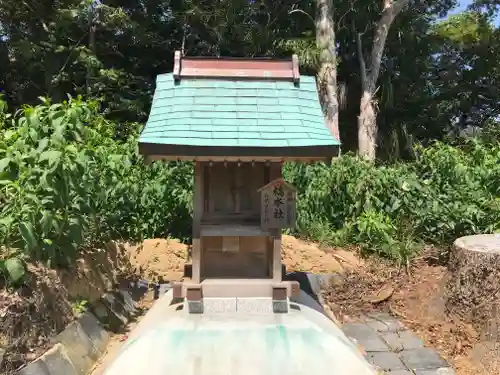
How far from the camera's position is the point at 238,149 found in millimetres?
3053

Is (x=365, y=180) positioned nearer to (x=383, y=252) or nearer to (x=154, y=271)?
(x=383, y=252)

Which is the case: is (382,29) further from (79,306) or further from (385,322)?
(79,306)

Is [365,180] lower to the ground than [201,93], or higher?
lower

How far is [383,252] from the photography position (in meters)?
5.97

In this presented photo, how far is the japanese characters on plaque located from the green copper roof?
43 centimetres

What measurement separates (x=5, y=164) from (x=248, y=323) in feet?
6.60

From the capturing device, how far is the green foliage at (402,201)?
5883 mm

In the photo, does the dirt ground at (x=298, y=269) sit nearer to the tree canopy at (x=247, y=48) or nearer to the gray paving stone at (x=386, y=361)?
the gray paving stone at (x=386, y=361)

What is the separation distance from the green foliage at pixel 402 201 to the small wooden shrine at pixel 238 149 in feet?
9.06

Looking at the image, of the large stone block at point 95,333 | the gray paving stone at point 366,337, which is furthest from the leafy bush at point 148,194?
the gray paving stone at point 366,337

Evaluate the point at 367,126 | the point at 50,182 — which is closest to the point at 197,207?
the point at 50,182

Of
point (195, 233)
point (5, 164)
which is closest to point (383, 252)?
point (195, 233)

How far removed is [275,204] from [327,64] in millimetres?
8140

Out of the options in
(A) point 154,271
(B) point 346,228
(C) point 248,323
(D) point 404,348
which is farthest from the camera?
(B) point 346,228
